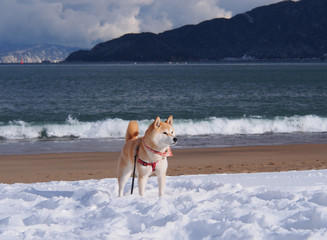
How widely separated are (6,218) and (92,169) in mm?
7312

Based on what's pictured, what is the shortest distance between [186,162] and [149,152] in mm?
7891

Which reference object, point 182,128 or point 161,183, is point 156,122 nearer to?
point 161,183

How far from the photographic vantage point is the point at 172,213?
5.61m

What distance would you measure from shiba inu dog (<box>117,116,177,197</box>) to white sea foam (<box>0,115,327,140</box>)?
14.8 metres

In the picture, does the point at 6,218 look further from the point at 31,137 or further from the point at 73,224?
the point at 31,137

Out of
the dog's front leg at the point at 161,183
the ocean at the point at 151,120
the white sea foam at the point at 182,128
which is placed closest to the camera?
the dog's front leg at the point at 161,183

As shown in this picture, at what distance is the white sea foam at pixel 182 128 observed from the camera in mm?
21766

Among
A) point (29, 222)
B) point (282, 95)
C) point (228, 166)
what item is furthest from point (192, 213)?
point (282, 95)

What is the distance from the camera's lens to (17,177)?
11.8 m

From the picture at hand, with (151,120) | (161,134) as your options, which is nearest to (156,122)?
(161,134)

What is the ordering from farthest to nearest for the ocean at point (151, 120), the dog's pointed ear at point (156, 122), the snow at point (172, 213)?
the ocean at point (151, 120) < the dog's pointed ear at point (156, 122) < the snow at point (172, 213)

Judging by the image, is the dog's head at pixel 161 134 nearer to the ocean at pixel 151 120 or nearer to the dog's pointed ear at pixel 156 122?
the dog's pointed ear at pixel 156 122

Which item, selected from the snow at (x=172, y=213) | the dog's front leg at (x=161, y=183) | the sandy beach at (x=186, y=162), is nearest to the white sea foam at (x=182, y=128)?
the sandy beach at (x=186, y=162)

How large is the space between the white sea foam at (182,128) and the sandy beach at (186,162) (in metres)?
5.65
